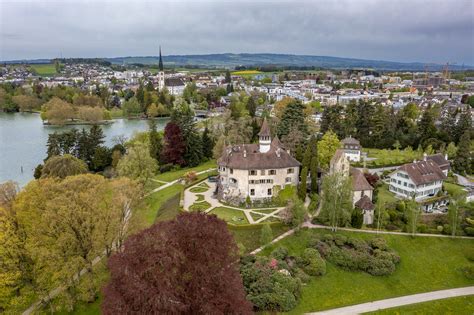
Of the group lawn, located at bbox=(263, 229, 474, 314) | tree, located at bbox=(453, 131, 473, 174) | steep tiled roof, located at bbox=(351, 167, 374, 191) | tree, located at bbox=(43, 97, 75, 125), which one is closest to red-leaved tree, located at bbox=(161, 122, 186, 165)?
steep tiled roof, located at bbox=(351, 167, 374, 191)

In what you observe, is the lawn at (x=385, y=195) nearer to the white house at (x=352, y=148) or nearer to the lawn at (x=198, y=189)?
the white house at (x=352, y=148)

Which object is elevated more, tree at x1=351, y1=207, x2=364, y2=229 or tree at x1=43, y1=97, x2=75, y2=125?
tree at x1=43, y1=97, x2=75, y2=125

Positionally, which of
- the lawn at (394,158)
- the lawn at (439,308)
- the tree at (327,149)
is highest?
the tree at (327,149)

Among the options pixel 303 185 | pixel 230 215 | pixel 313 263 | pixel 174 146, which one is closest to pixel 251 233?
pixel 230 215

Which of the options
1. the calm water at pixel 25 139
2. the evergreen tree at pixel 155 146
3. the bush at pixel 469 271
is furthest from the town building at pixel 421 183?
the calm water at pixel 25 139

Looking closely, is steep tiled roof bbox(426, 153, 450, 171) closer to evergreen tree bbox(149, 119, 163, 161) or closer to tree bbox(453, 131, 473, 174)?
tree bbox(453, 131, 473, 174)

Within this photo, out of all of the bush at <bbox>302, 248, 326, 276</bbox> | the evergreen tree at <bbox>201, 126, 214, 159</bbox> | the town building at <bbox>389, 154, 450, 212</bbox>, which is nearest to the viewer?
the bush at <bbox>302, 248, 326, 276</bbox>

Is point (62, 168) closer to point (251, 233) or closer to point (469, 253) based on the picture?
point (251, 233)
